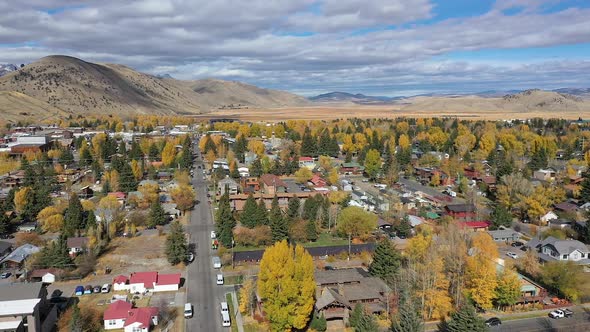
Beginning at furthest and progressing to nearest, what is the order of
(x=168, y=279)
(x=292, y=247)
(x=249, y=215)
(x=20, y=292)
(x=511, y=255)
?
(x=249, y=215), (x=511, y=255), (x=168, y=279), (x=292, y=247), (x=20, y=292)

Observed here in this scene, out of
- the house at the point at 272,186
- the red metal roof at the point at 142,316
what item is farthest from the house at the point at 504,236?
the red metal roof at the point at 142,316

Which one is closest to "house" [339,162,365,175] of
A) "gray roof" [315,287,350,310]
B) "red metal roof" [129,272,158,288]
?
"red metal roof" [129,272,158,288]

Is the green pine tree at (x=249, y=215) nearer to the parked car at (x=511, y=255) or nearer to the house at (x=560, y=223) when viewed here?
the parked car at (x=511, y=255)

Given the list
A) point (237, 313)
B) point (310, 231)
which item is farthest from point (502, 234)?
point (237, 313)

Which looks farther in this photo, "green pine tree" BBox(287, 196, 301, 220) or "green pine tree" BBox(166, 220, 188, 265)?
"green pine tree" BBox(287, 196, 301, 220)

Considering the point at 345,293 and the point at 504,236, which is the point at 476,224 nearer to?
the point at 504,236

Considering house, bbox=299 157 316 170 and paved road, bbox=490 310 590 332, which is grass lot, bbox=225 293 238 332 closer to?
paved road, bbox=490 310 590 332
